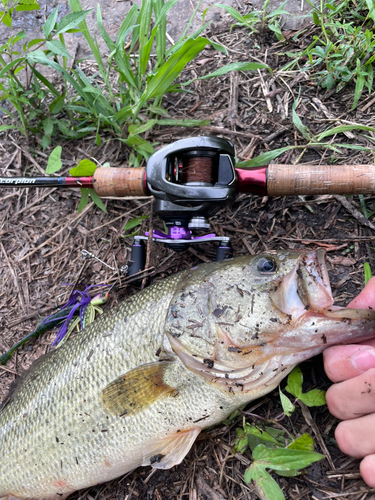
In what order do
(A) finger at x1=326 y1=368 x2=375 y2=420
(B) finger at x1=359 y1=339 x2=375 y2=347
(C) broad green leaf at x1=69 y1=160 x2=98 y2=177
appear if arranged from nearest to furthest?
(A) finger at x1=326 y1=368 x2=375 y2=420
(B) finger at x1=359 y1=339 x2=375 y2=347
(C) broad green leaf at x1=69 y1=160 x2=98 y2=177

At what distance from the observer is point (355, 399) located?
2.29 m

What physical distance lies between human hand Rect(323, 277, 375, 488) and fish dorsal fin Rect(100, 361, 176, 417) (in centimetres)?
107

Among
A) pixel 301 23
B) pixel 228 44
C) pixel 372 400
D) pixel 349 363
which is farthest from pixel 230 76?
pixel 372 400

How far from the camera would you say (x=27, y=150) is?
12.8ft

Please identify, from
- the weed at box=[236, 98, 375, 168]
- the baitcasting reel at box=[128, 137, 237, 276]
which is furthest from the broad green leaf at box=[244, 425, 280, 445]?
the weed at box=[236, 98, 375, 168]

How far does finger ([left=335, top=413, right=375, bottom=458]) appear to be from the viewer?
2.26m

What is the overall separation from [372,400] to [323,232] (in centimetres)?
141

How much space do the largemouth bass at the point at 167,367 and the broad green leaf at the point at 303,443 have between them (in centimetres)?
42

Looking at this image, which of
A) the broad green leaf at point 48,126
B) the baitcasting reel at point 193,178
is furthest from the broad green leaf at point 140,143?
the broad green leaf at point 48,126

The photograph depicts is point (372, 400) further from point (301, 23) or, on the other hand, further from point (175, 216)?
point (301, 23)

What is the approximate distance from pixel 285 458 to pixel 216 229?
1828 millimetres

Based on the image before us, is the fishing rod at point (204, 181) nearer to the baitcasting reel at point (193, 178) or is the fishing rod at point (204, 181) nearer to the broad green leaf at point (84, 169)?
the baitcasting reel at point (193, 178)

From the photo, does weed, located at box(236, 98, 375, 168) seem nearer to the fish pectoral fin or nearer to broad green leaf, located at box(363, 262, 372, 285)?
broad green leaf, located at box(363, 262, 372, 285)

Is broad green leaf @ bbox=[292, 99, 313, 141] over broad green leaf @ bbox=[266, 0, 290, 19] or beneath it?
beneath
